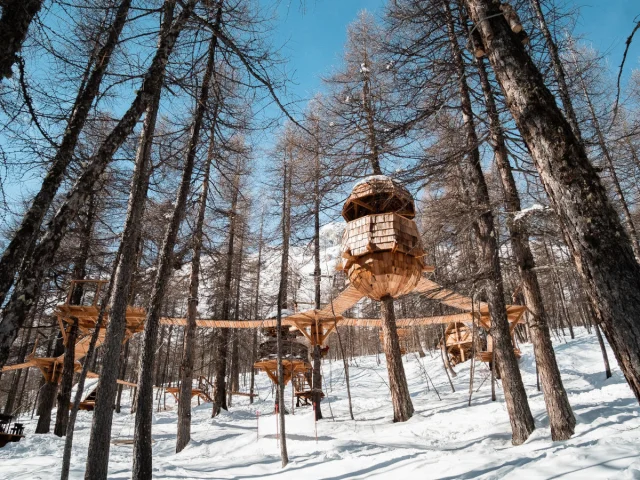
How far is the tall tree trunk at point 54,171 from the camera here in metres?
3.03

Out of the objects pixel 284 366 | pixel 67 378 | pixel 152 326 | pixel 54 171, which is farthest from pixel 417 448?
pixel 67 378

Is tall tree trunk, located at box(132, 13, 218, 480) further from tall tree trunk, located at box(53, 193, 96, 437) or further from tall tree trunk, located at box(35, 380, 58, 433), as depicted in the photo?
Result: tall tree trunk, located at box(35, 380, 58, 433)

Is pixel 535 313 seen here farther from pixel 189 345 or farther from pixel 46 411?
pixel 46 411

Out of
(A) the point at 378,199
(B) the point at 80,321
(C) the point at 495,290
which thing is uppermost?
(A) the point at 378,199

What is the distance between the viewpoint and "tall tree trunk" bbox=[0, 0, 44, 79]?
2.91m

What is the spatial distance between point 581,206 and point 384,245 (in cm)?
287

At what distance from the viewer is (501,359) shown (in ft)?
21.7

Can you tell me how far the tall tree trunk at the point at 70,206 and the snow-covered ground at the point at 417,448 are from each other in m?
4.36

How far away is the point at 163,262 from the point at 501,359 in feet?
20.3

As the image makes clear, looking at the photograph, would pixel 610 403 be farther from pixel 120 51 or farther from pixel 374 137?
pixel 120 51

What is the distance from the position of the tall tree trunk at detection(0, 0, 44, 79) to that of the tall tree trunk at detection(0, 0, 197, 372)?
47.0 inches

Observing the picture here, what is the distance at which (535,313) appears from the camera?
254 inches

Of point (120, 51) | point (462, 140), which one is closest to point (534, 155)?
point (462, 140)

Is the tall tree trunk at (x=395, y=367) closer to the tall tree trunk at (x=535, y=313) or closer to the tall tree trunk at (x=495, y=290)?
the tall tree trunk at (x=495, y=290)
